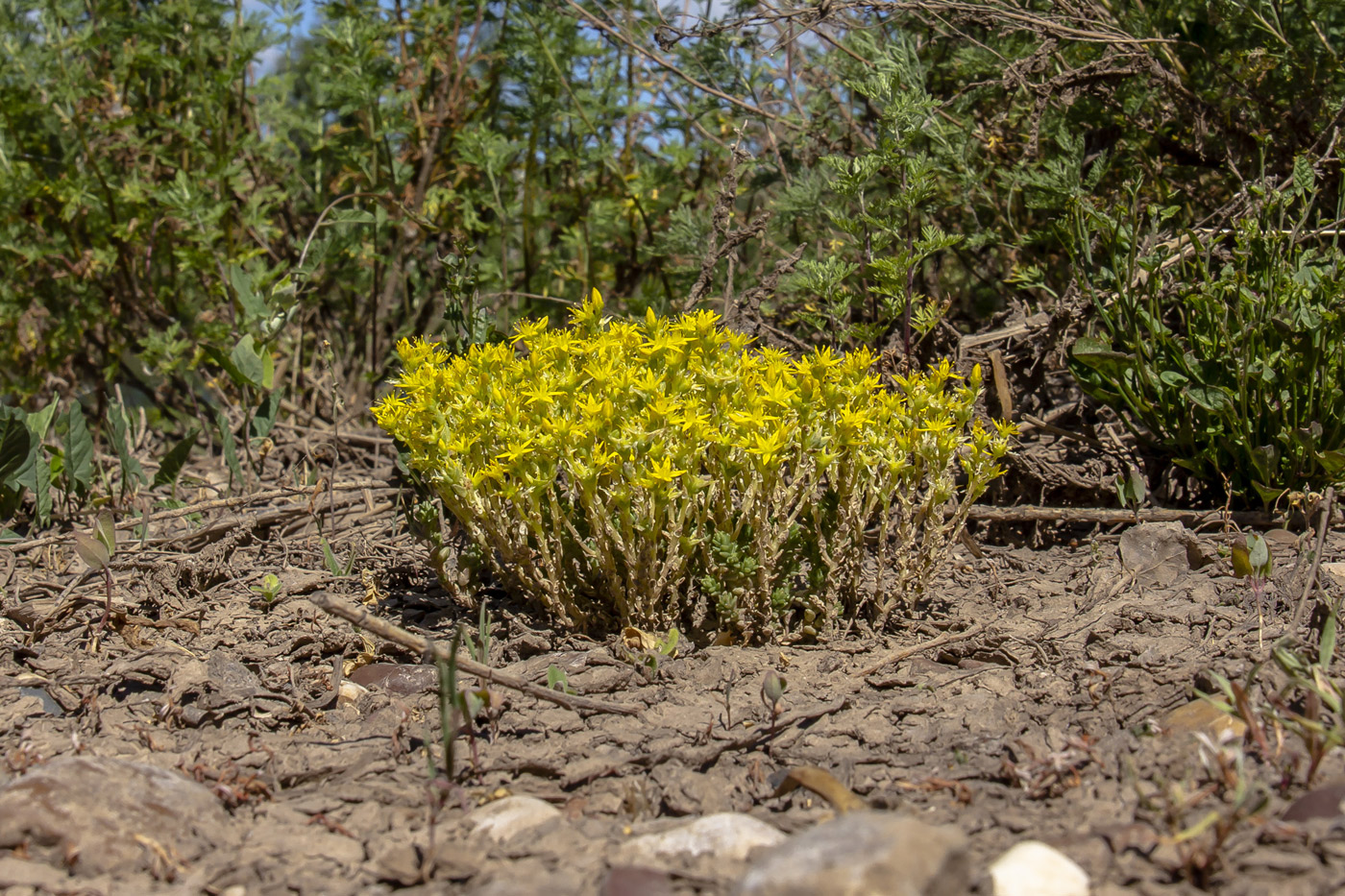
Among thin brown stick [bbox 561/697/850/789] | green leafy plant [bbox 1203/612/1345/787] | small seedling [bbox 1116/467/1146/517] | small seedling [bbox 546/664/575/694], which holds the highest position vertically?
small seedling [bbox 1116/467/1146/517]

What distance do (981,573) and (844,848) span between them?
188 centimetres

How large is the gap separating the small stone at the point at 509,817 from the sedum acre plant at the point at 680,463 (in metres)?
0.71

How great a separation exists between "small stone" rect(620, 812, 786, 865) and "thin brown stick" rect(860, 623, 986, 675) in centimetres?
80

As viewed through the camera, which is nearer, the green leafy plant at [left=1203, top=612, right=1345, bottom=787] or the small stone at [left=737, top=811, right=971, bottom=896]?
the small stone at [left=737, top=811, right=971, bottom=896]

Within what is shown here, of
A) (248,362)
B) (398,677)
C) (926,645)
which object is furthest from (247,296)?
(926,645)

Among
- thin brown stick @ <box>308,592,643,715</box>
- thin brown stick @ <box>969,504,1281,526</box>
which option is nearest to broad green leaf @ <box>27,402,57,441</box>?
thin brown stick @ <box>308,592,643,715</box>

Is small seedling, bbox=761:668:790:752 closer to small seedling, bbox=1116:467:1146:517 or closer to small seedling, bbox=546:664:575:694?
small seedling, bbox=546:664:575:694

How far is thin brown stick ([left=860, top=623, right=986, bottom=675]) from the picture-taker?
246cm

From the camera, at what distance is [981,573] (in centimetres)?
314

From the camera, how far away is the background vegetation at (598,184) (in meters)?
3.39

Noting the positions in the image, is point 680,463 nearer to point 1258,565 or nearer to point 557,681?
point 557,681

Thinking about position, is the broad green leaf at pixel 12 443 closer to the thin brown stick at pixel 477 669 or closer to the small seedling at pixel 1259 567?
the thin brown stick at pixel 477 669

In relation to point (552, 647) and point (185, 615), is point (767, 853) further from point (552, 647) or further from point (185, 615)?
point (185, 615)

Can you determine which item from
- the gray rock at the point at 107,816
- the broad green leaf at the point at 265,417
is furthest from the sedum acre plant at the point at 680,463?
the broad green leaf at the point at 265,417
